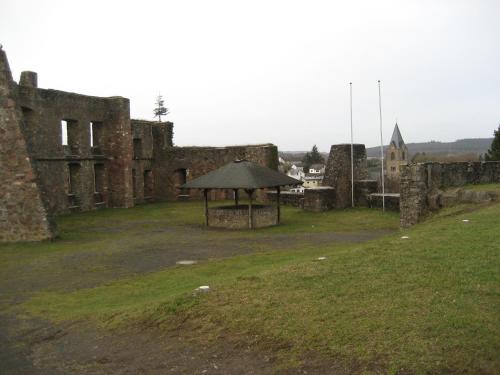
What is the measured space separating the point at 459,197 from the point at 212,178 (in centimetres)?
875

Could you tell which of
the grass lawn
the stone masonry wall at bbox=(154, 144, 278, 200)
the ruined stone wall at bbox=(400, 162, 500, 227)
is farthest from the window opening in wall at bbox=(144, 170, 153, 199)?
the grass lawn

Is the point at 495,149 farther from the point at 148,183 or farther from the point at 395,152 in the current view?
the point at 395,152

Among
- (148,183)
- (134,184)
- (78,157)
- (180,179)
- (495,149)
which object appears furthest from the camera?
(495,149)

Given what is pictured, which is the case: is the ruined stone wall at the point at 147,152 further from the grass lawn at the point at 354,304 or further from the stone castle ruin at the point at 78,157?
the grass lawn at the point at 354,304

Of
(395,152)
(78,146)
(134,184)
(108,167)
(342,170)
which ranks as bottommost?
(134,184)

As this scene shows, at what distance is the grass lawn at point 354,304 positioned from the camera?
4.79 meters

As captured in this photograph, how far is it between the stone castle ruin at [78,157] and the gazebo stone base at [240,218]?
557 cm

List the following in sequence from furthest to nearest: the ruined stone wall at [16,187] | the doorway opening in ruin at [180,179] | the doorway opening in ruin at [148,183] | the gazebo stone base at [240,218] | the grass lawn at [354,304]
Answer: the doorway opening in ruin at [148,183] → the doorway opening in ruin at [180,179] → the gazebo stone base at [240,218] → the ruined stone wall at [16,187] → the grass lawn at [354,304]

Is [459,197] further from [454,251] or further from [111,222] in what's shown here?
[111,222]

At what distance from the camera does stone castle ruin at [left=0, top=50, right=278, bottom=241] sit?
1539cm

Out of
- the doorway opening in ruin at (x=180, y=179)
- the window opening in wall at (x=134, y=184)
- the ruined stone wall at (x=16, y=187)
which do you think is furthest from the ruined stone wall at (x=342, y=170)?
the ruined stone wall at (x=16, y=187)

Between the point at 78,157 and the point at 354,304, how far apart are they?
20932mm

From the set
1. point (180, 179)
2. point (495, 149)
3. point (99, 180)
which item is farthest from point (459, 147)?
point (99, 180)

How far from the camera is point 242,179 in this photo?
18.0 m
